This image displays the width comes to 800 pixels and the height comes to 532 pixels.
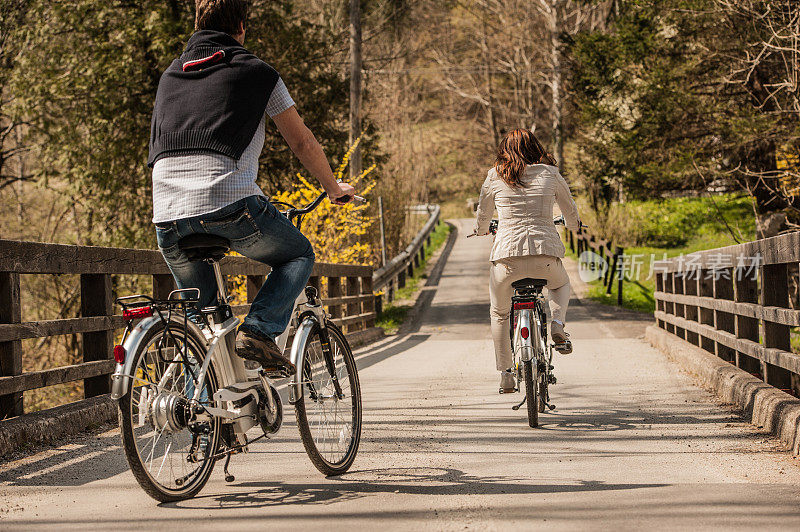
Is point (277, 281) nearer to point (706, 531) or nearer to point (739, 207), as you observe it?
point (706, 531)

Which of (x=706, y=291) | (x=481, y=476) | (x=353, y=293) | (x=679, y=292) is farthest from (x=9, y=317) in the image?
(x=353, y=293)

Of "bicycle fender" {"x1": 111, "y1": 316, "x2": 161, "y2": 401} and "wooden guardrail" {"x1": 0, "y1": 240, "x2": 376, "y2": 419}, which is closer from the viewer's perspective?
"bicycle fender" {"x1": 111, "y1": 316, "x2": 161, "y2": 401}

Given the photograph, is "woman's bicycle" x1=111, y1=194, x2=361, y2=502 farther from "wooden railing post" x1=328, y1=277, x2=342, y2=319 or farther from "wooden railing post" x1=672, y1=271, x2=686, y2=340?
"wooden railing post" x1=328, y1=277, x2=342, y2=319

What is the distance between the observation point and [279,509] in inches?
155

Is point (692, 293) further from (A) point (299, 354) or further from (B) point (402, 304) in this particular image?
(B) point (402, 304)

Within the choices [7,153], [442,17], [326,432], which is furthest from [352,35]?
[442,17]

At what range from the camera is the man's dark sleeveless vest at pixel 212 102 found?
3984 mm

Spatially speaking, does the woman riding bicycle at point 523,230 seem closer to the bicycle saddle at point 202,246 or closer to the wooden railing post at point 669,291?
the bicycle saddle at point 202,246

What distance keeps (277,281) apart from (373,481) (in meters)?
1.09

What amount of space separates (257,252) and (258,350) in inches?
17.3

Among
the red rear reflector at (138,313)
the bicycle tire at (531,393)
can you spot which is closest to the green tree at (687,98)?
the bicycle tire at (531,393)

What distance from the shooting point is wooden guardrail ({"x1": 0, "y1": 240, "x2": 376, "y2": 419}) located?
5.47 meters

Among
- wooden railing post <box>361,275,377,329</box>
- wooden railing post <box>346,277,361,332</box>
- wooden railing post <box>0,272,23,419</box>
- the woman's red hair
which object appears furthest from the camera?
wooden railing post <box>361,275,377,329</box>

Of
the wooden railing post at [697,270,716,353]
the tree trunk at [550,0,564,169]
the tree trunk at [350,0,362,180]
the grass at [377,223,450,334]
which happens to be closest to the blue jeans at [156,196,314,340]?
the wooden railing post at [697,270,716,353]
